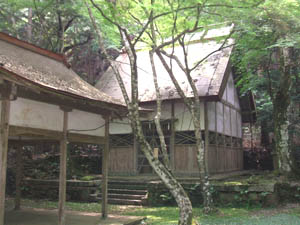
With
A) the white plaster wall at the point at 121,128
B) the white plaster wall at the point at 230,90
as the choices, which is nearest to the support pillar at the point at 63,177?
the white plaster wall at the point at 121,128

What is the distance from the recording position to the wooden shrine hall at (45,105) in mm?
6344

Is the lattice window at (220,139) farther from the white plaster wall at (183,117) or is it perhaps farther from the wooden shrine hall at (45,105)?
the wooden shrine hall at (45,105)

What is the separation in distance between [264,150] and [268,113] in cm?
410

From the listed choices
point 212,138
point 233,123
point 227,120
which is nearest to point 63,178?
point 212,138

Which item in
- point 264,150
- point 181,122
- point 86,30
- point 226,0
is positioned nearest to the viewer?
point 226,0

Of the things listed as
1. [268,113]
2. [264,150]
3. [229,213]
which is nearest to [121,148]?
[229,213]

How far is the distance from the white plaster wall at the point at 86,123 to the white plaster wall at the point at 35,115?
461 mm

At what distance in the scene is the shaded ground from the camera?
28.3ft

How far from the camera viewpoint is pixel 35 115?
7195 mm

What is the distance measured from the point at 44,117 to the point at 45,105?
0.95 ft

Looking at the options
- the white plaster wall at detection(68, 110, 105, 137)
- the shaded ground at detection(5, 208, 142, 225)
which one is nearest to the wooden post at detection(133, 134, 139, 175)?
the shaded ground at detection(5, 208, 142, 225)

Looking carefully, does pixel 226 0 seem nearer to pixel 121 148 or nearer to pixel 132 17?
pixel 132 17

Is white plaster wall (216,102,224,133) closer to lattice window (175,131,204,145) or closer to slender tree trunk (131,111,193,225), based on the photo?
lattice window (175,131,204,145)

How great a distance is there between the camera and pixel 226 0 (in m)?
8.37
